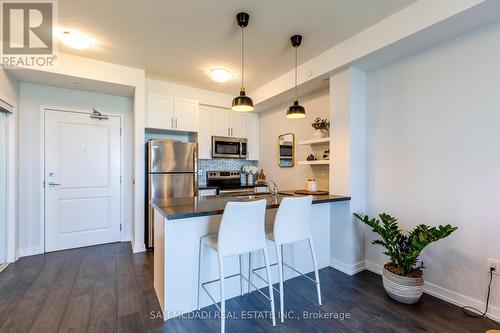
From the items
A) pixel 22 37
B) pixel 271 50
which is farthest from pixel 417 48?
pixel 22 37

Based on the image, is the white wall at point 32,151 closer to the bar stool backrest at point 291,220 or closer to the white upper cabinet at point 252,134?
the white upper cabinet at point 252,134

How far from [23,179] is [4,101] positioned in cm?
111

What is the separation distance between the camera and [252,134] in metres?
4.79

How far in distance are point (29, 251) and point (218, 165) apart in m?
3.06

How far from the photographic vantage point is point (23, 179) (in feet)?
10.6

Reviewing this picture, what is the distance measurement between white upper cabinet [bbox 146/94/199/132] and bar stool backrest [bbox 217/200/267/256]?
2.52 metres

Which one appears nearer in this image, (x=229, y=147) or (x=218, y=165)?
(x=229, y=147)

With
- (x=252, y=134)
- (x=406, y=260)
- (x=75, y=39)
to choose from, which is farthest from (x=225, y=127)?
(x=406, y=260)

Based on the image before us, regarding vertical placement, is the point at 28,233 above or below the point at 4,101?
below

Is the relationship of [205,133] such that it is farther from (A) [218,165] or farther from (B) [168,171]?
(B) [168,171]

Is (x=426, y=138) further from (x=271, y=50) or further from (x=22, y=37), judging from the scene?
(x=22, y=37)

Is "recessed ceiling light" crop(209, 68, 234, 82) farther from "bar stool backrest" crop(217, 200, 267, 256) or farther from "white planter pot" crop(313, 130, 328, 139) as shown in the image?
"bar stool backrest" crop(217, 200, 267, 256)

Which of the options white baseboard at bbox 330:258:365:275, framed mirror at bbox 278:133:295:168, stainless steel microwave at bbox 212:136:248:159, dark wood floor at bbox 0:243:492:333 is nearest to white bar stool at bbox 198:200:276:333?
dark wood floor at bbox 0:243:492:333

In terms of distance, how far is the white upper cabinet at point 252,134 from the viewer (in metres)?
4.74
